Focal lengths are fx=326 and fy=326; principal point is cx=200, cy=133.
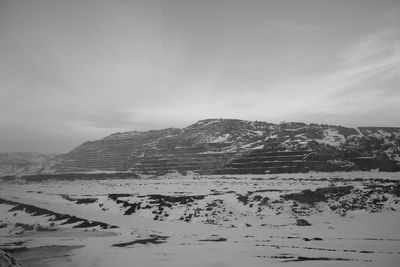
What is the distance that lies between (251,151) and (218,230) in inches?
2797

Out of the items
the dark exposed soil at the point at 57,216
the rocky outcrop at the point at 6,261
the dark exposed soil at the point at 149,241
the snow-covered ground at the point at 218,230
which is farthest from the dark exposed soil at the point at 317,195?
the rocky outcrop at the point at 6,261

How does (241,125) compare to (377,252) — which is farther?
(241,125)

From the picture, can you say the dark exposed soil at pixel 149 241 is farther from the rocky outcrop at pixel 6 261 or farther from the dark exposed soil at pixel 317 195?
the dark exposed soil at pixel 317 195

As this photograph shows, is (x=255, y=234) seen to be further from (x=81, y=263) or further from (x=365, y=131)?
(x=365, y=131)

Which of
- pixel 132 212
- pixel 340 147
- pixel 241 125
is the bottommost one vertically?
pixel 132 212

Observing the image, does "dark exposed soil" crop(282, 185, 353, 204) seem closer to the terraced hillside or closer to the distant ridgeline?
the terraced hillside

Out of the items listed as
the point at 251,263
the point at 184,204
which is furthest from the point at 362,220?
the point at 184,204

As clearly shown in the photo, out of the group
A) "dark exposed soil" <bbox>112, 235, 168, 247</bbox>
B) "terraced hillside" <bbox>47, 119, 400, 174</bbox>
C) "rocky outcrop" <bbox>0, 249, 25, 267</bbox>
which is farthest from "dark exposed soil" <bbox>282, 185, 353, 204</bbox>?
"terraced hillside" <bbox>47, 119, 400, 174</bbox>

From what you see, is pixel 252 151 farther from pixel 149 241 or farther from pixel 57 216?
pixel 149 241

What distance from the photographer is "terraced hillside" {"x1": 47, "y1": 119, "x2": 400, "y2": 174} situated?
251 ft

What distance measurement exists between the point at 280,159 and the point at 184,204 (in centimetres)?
5330

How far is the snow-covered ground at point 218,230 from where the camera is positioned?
53.9ft

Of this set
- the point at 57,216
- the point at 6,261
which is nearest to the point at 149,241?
the point at 6,261

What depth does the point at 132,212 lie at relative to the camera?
3325 cm
